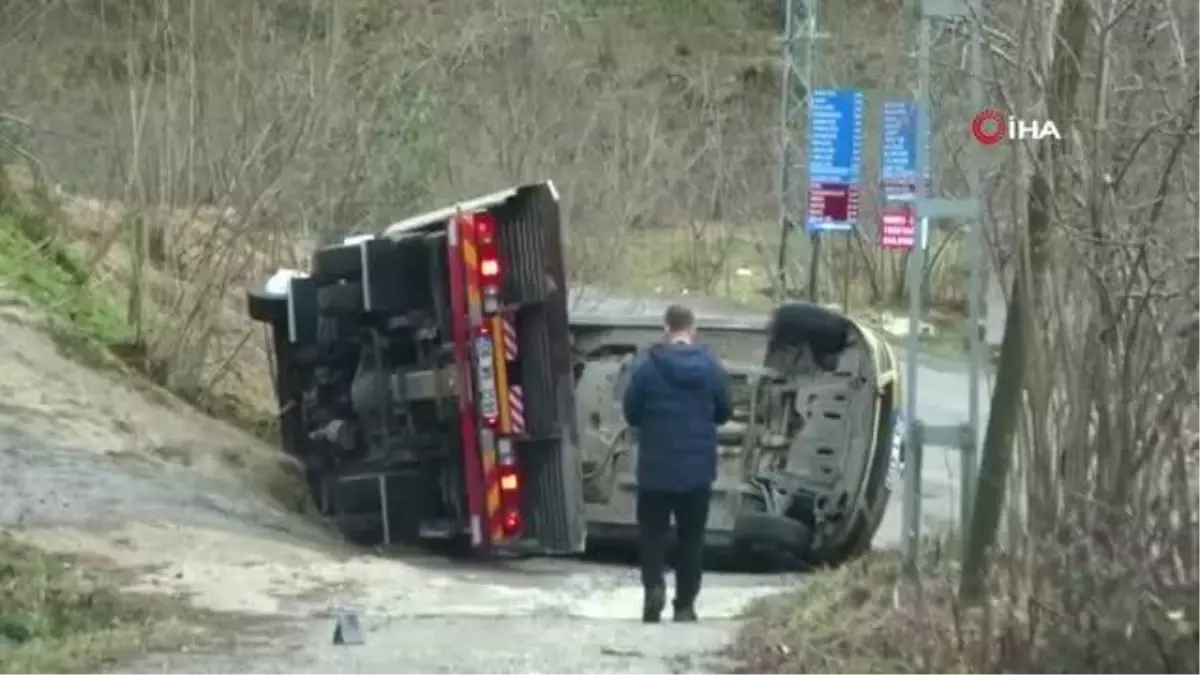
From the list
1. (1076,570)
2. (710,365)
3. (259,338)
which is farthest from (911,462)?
(259,338)

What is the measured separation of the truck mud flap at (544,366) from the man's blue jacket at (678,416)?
3.48 m

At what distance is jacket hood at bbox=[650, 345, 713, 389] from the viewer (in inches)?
500

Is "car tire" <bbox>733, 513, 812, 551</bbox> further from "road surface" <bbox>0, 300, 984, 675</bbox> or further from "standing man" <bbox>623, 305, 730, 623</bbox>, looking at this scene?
"standing man" <bbox>623, 305, 730, 623</bbox>

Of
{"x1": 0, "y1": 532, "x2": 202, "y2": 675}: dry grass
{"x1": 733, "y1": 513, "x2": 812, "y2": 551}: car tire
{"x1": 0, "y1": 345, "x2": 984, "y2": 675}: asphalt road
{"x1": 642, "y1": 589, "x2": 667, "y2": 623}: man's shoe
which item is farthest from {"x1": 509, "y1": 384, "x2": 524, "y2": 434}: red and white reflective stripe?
{"x1": 642, "y1": 589, "x2": 667, "y2": 623}: man's shoe

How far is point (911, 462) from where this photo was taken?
11125 millimetres

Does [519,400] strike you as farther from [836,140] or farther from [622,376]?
[836,140]

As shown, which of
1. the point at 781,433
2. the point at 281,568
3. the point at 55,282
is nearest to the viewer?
the point at 281,568

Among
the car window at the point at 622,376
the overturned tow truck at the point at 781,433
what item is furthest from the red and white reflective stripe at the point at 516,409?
the car window at the point at 622,376

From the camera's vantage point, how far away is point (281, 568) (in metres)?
15.2

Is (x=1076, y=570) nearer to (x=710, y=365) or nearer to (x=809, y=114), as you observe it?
(x=710, y=365)

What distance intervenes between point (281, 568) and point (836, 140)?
1661 centimetres

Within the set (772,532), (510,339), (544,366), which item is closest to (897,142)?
(772,532)

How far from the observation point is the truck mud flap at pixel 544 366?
16.2 meters

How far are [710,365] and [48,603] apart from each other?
3.66 metres
